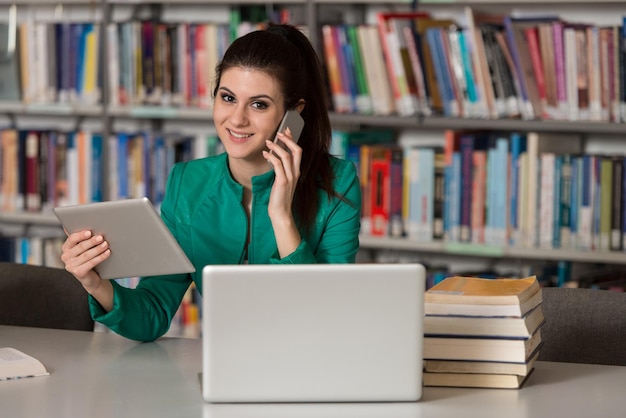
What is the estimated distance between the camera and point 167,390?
1592 millimetres

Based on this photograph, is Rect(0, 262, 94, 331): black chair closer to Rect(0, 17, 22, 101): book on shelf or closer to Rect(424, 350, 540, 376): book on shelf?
Rect(424, 350, 540, 376): book on shelf

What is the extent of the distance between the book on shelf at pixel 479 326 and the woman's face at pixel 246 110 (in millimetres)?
693

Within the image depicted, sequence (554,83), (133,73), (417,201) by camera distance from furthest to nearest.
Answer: (133,73) < (417,201) < (554,83)

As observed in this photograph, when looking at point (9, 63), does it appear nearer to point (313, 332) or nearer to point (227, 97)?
point (227, 97)

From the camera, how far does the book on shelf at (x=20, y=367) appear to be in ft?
5.43

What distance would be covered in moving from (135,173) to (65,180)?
300 millimetres

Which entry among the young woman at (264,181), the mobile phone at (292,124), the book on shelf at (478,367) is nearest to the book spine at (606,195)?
the young woman at (264,181)

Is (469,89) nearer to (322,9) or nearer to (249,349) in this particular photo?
(322,9)

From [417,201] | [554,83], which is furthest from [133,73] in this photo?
[554,83]

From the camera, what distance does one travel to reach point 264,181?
2207 millimetres

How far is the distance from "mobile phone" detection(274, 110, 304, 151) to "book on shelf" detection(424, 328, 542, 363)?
2.20ft

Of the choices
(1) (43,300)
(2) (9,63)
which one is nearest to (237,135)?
(1) (43,300)

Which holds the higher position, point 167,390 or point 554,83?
point 554,83

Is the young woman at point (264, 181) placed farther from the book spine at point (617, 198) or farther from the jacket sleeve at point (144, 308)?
the book spine at point (617, 198)
